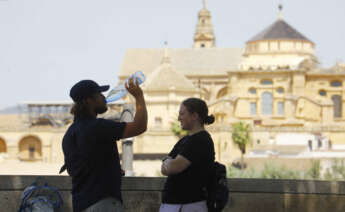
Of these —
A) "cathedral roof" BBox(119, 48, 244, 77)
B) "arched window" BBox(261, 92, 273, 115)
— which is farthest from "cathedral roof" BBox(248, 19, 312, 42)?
"arched window" BBox(261, 92, 273, 115)

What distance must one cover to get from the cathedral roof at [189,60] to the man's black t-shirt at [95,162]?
65.9m

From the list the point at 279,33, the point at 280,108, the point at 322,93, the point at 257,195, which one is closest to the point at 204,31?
the point at 279,33

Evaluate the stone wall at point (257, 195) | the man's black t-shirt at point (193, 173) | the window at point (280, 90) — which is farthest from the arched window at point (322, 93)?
the man's black t-shirt at point (193, 173)

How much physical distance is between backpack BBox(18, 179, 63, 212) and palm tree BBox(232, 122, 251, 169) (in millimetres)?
44112

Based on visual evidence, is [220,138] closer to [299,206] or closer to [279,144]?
[279,144]

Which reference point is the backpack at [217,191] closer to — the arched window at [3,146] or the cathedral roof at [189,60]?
the arched window at [3,146]

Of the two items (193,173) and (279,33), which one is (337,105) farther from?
(193,173)

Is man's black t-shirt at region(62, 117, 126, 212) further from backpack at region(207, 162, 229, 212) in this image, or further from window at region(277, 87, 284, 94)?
window at region(277, 87, 284, 94)

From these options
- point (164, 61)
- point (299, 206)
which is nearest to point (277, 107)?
point (164, 61)

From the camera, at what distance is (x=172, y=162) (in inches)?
202

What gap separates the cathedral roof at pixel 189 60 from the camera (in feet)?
235

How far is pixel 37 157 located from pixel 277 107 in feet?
87.3

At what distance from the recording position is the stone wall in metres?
7.34

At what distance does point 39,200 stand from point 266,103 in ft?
181
